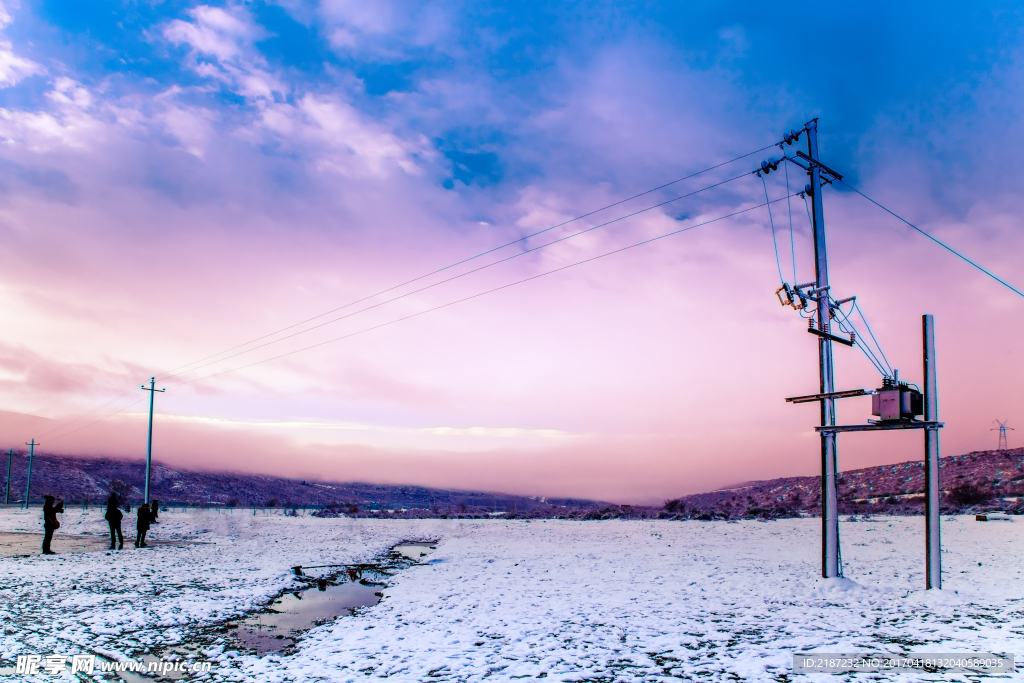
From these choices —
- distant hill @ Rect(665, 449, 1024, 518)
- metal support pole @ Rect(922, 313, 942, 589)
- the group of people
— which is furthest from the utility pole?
distant hill @ Rect(665, 449, 1024, 518)

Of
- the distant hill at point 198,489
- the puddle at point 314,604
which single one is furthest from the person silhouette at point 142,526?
the distant hill at point 198,489

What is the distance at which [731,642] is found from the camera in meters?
9.44

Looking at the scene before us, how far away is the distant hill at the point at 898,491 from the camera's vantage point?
40719 mm

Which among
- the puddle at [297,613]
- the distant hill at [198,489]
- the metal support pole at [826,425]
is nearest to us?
the puddle at [297,613]

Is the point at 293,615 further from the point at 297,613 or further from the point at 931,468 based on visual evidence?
the point at 931,468

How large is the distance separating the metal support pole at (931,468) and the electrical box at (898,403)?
0.60 ft

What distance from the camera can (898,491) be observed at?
55.2 m

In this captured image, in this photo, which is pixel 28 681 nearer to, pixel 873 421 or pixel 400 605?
pixel 400 605

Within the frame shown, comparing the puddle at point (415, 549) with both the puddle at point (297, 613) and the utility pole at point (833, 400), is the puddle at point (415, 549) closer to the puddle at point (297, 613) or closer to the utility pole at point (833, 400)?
the puddle at point (297, 613)

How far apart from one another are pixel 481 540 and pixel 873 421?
19.5m

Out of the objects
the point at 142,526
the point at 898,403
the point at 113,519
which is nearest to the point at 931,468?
the point at 898,403

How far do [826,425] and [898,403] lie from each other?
1.66m

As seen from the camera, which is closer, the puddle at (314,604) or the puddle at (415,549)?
the puddle at (314,604)

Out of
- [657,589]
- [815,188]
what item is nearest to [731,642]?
[657,589]
